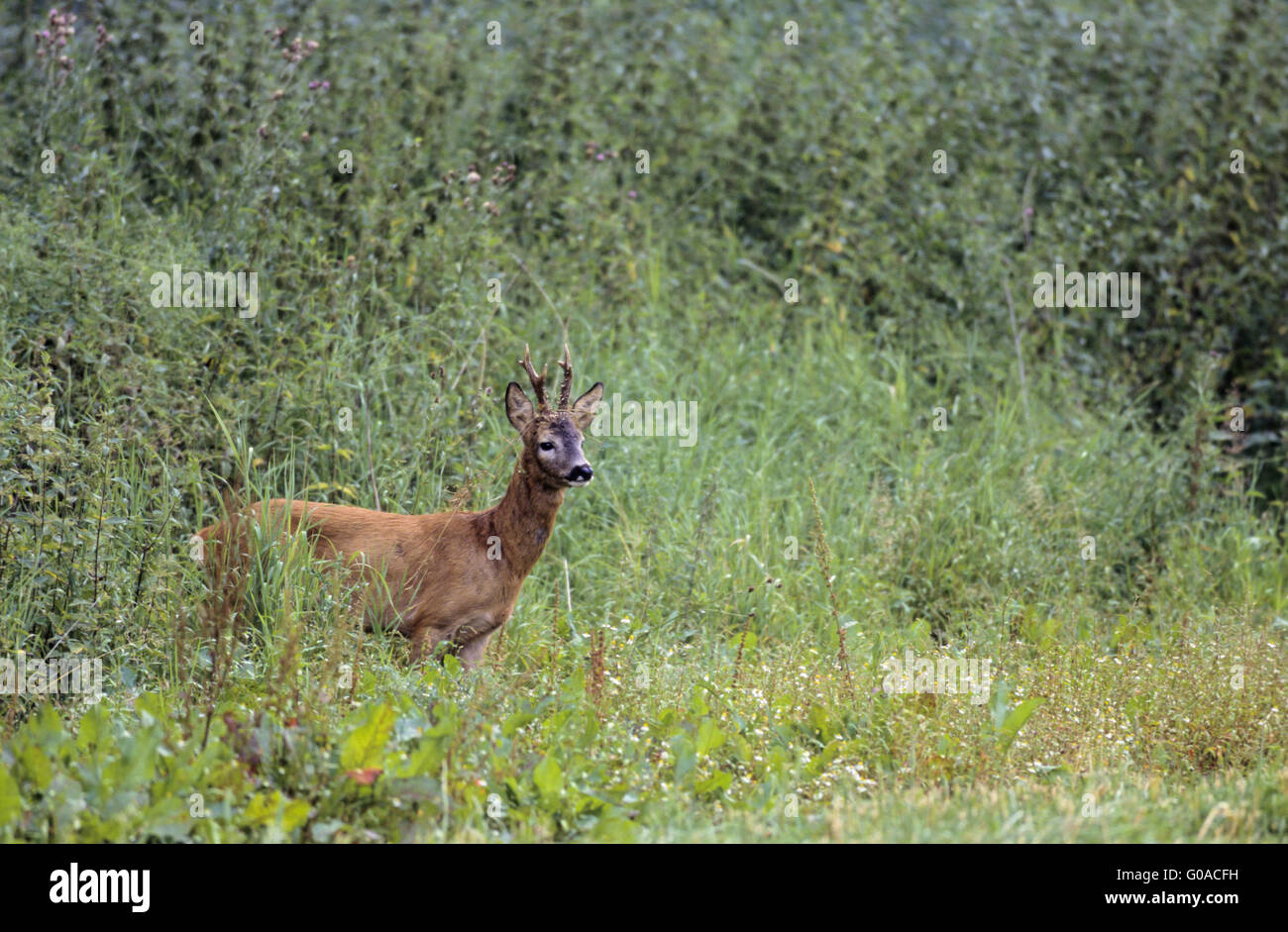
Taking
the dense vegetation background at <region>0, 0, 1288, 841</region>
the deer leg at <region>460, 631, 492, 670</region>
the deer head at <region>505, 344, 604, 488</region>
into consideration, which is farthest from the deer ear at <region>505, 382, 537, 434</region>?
the deer leg at <region>460, 631, 492, 670</region>

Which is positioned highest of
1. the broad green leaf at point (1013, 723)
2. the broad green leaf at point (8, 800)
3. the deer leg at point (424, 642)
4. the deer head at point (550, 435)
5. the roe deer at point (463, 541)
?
the deer head at point (550, 435)

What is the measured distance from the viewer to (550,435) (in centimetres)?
614

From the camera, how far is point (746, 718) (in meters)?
5.25

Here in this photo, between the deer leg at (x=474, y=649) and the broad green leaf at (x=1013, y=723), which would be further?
the deer leg at (x=474, y=649)

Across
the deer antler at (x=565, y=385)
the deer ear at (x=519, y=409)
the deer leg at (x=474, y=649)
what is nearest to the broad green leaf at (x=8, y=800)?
the deer leg at (x=474, y=649)

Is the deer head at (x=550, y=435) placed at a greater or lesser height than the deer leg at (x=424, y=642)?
greater

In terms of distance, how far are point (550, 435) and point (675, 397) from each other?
2.50 m

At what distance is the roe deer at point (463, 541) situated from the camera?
19.9ft

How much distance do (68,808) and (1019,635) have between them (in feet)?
15.7

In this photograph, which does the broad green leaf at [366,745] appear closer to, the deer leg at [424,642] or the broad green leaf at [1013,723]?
the deer leg at [424,642]

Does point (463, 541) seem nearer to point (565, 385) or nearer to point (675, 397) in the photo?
point (565, 385)

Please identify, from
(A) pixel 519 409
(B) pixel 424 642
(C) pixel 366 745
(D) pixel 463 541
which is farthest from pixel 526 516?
(C) pixel 366 745

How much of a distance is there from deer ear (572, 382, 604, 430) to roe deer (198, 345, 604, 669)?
10 cm
